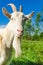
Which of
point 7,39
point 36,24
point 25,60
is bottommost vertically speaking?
point 25,60

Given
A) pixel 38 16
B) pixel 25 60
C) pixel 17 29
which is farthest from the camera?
pixel 38 16

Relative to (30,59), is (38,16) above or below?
above

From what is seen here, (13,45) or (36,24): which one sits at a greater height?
(36,24)

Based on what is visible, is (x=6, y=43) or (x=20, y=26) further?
(x=6, y=43)

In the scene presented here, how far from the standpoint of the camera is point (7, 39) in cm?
890

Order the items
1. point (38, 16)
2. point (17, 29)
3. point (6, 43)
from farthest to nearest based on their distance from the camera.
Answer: point (38, 16) < point (6, 43) < point (17, 29)

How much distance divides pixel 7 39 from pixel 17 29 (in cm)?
70

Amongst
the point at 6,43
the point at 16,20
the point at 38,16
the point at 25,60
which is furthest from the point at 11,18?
the point at 38,16

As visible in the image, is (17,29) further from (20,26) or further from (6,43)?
(6,43)

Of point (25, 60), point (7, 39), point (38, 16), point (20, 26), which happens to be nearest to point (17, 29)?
point (20, 26)

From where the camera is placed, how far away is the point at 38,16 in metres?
53.2

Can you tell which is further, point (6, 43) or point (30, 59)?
point (30, 59)

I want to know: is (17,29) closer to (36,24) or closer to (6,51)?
(6,51)

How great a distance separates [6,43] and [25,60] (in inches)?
98.3
